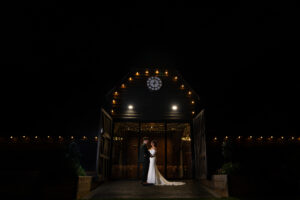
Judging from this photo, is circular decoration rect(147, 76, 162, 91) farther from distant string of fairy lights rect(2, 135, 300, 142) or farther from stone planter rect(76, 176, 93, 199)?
stone planter rect(76, 176, 93, 199)

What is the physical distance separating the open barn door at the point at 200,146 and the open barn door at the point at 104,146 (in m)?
4.63

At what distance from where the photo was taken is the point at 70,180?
651 centimetres

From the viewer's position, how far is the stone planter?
6664mm

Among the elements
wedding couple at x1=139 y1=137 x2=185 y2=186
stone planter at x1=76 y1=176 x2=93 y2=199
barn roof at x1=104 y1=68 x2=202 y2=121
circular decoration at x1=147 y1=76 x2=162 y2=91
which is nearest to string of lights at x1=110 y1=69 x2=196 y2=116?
barn roof at x1=104 y1=68 x2=202 y2=121

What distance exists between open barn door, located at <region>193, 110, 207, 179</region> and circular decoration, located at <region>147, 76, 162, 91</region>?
2.81 meters

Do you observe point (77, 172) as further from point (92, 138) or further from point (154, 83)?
point (154, 83)

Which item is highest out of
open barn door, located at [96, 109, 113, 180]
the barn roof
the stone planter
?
the barn roof

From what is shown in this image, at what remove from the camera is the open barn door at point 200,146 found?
10227mm

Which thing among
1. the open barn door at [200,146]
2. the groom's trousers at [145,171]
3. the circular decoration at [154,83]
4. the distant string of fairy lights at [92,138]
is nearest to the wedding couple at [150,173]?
the groom's trousers at [145,171]

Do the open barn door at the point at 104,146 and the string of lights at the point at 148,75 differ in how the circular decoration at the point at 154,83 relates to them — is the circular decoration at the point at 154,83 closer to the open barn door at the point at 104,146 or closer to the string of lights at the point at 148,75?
the string of lights at the point at 148,75

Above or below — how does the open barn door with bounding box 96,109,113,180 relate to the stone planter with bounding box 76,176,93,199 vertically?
above

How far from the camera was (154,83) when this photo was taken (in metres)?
12.8

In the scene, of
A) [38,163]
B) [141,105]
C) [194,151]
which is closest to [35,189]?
[38,163]

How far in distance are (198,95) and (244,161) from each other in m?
5.36
